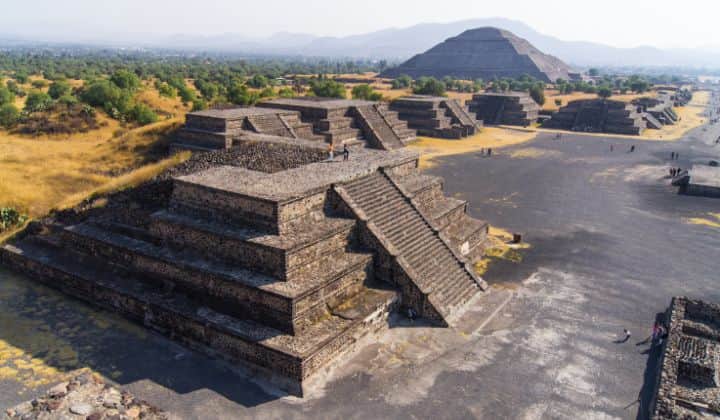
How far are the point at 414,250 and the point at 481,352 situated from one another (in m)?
4.01

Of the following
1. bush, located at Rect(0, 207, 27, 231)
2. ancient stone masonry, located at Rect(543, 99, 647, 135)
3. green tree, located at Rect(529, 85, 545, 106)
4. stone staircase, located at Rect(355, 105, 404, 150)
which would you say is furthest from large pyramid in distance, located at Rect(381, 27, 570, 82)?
bush, located at Rect(0, 207, 27, 231)

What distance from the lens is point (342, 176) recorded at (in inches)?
645

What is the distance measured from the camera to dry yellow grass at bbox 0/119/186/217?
2338 centimetres

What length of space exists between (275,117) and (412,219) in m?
18.2

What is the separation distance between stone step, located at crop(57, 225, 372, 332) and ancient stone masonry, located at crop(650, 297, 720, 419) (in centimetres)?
785

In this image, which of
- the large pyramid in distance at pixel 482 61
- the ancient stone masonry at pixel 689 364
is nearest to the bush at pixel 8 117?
the ancient stone masonry at pixel 689 364

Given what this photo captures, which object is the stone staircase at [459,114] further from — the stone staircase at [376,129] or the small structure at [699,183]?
the small structure at [699,183]

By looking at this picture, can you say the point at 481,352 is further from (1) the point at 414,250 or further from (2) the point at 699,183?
(2) the point at 699,183

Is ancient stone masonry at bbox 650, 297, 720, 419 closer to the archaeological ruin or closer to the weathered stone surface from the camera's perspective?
the archaeological ruin

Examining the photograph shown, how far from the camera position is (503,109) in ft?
225

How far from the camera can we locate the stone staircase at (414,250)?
14.9 meters

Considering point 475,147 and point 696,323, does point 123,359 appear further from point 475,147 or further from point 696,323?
point 475,147

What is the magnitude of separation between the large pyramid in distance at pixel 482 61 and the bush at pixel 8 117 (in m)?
114

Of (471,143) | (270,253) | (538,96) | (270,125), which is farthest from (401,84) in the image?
(270,253)
